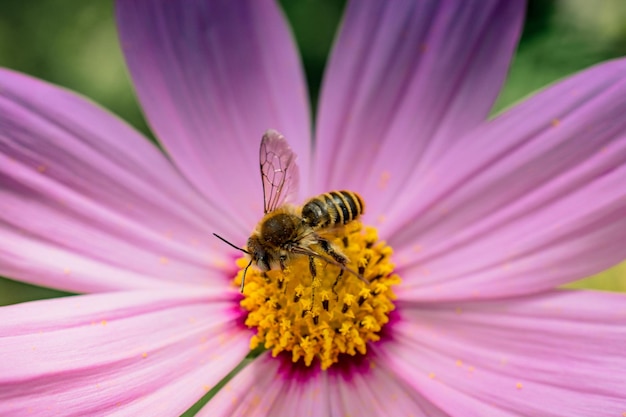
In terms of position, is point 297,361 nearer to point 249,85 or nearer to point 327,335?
point 327,335

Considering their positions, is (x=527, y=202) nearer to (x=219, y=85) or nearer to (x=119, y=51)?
(x=219, y=85)

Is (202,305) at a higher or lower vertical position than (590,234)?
lower

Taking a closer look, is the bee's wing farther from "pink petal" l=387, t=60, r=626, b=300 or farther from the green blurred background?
the green blurred background

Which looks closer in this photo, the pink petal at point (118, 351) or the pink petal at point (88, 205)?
the pink petal at point (118, 351)

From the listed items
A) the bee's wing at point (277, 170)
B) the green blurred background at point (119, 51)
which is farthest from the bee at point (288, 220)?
the green blurred background at point (119, 51)

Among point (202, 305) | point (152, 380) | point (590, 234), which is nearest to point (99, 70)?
point (202, 305)

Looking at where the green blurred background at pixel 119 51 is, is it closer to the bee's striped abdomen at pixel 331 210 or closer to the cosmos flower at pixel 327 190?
the cosmos flower at pixel 327 190
